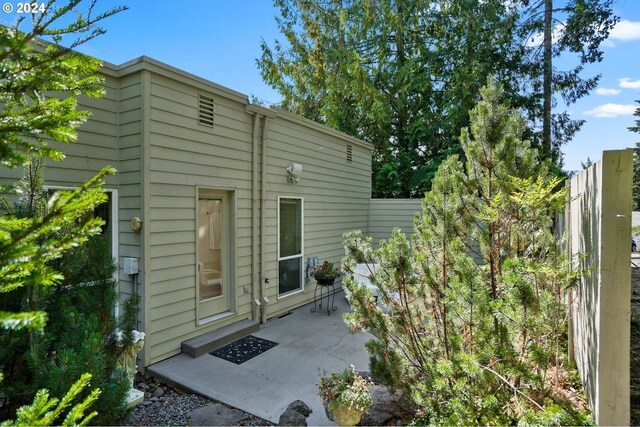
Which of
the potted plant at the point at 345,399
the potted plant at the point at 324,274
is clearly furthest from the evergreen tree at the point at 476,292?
the potted plant at the point at 324,274

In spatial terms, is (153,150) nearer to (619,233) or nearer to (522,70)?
(619,233)

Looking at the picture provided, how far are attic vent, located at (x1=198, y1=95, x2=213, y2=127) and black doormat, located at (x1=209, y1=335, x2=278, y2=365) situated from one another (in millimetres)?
2917

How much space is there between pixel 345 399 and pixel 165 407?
1812 mm

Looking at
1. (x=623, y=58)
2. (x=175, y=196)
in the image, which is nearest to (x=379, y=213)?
(x=175, y=196)

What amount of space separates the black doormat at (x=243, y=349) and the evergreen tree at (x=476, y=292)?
1.95m

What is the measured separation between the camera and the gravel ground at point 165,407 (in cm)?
304

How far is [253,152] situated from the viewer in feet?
17.5

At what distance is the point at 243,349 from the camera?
4453mm

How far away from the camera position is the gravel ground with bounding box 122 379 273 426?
9.98 feet

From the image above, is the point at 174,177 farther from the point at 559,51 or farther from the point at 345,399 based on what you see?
the point at 559,51

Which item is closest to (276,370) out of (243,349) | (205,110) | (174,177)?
(243,349)

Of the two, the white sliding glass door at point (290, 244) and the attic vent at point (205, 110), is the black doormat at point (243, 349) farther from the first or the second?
the attic vent at point (205, 110)

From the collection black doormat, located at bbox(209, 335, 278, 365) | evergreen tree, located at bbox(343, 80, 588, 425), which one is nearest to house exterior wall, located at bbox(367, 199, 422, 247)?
black doormat, located at bbox(209, 335, 278, 365)

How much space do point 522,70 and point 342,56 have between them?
581 centimetres
